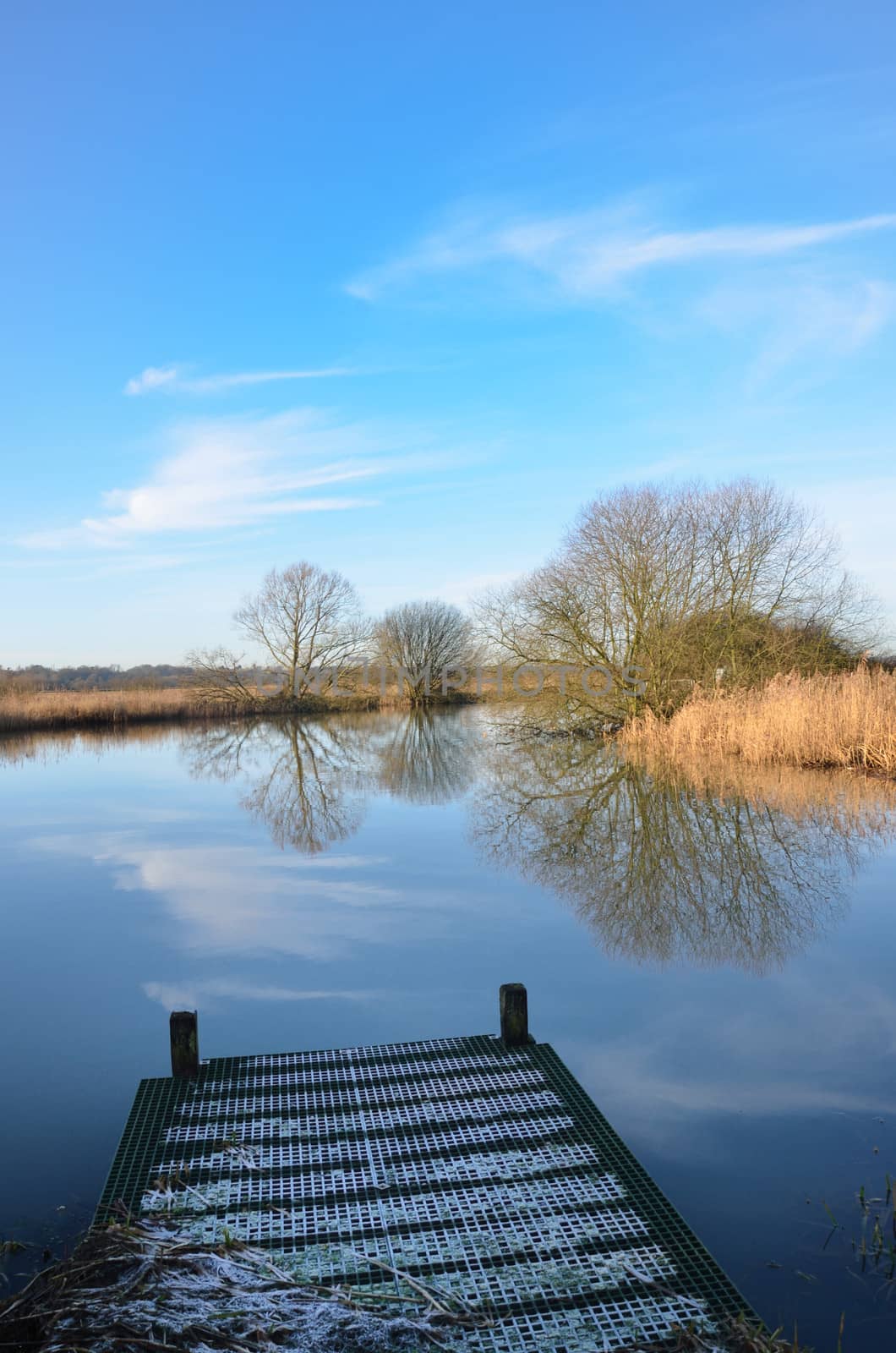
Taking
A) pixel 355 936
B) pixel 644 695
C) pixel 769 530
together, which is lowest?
pixel 355 936

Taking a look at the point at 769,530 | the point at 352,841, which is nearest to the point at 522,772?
the point at 352,841

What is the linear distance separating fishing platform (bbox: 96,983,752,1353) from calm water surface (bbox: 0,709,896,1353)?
19 cm

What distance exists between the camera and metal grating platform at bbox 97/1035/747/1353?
7.07 ft

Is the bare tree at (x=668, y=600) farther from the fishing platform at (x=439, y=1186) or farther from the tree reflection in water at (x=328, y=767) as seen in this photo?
the fishing platform at (x=439, y=1186)

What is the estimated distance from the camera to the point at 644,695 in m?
16.3

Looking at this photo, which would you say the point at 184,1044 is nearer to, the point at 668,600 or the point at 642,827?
the point at 642,827

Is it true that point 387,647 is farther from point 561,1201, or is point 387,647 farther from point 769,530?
point 561,1201

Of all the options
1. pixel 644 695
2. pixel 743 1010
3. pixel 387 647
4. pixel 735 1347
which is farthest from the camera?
pixel 387 647

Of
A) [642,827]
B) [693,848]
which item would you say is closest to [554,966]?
[693,848]

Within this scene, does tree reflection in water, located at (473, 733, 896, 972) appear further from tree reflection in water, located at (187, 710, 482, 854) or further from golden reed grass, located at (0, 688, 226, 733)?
golden reed grass, located at (0, 688, 226, 733)

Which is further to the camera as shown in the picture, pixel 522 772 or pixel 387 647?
pixel 387 647

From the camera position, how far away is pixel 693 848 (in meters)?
7.43

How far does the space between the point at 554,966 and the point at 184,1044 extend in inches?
82.3

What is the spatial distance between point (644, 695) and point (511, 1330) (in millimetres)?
14645
